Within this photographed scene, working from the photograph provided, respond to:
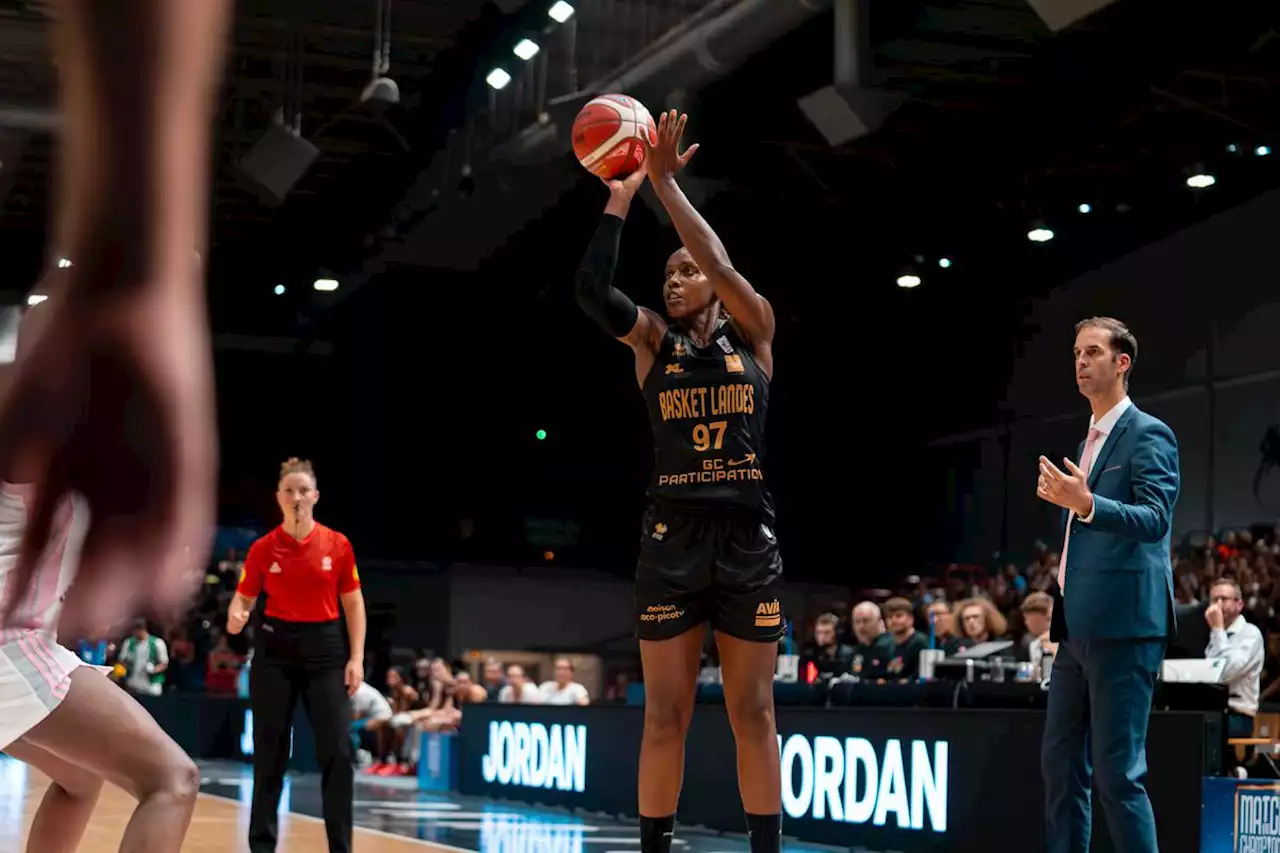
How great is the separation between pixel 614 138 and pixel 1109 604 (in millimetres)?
2120

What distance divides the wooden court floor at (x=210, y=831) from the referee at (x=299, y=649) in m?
1.12

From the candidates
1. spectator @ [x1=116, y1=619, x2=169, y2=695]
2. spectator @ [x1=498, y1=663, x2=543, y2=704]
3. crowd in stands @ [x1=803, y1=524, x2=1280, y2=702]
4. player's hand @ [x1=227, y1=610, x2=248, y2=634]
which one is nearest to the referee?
player's hand @ [x1=227, y1=610, x2=248, y2=634]

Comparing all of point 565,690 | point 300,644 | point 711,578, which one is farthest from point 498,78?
point 711,578

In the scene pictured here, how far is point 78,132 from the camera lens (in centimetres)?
47

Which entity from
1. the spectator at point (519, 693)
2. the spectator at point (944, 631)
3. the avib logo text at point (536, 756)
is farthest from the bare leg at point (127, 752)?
the spectator at point (519, 693)

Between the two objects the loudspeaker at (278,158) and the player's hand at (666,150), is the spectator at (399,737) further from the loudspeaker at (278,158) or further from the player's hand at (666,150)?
the player's hand at (666,150)

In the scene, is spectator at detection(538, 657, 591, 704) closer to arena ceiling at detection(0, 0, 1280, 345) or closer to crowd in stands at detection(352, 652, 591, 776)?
crowd in stands at detection(352, 652, 591, 776)

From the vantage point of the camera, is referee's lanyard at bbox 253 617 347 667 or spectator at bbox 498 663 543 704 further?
spectator at bbox 498 663 543 704

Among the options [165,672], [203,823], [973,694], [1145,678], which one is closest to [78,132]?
[1145,678]

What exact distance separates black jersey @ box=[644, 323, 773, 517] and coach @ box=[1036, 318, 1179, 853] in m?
0.95

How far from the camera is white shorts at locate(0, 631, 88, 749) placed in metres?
3.25

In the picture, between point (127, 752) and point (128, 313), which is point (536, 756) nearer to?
point (127, 752)

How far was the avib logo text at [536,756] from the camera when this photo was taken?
10.5 metres

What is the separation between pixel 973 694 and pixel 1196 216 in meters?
13.2
